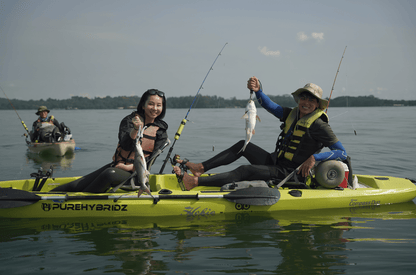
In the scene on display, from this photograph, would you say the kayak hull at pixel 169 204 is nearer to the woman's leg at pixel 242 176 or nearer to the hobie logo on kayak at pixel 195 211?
the hobie logo on kayak at pixel 195 211

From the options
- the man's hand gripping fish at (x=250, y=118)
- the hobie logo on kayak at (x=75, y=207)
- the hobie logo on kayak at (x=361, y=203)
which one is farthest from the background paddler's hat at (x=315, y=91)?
the hobie logo on kayak at (x=75, y=207)

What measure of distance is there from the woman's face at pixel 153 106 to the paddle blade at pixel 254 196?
163 cm

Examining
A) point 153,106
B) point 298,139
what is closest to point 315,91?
point 298,139

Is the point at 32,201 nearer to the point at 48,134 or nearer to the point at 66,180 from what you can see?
the point at 66,180

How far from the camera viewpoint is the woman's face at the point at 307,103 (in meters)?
5.13

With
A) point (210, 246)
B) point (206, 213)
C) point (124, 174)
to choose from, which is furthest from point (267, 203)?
point (124, 174)

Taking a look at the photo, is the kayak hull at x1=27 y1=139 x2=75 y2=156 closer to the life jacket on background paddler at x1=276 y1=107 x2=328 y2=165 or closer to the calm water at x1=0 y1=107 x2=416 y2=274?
the calm water at x1=0 y1=107 x2=416 y2=274

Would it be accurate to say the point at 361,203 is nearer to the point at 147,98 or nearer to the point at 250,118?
the point at 250,118

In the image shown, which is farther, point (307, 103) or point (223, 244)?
point (307, 103)

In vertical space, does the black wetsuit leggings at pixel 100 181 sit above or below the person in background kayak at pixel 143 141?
below

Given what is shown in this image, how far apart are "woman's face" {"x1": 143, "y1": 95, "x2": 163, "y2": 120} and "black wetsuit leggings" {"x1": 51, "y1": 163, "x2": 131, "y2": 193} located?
896 mm

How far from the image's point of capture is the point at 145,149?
4.98 m

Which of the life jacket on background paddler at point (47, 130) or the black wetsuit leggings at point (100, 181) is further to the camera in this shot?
the life jacket on background paddler at point (47, 130)

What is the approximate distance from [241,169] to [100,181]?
216 centimetres
